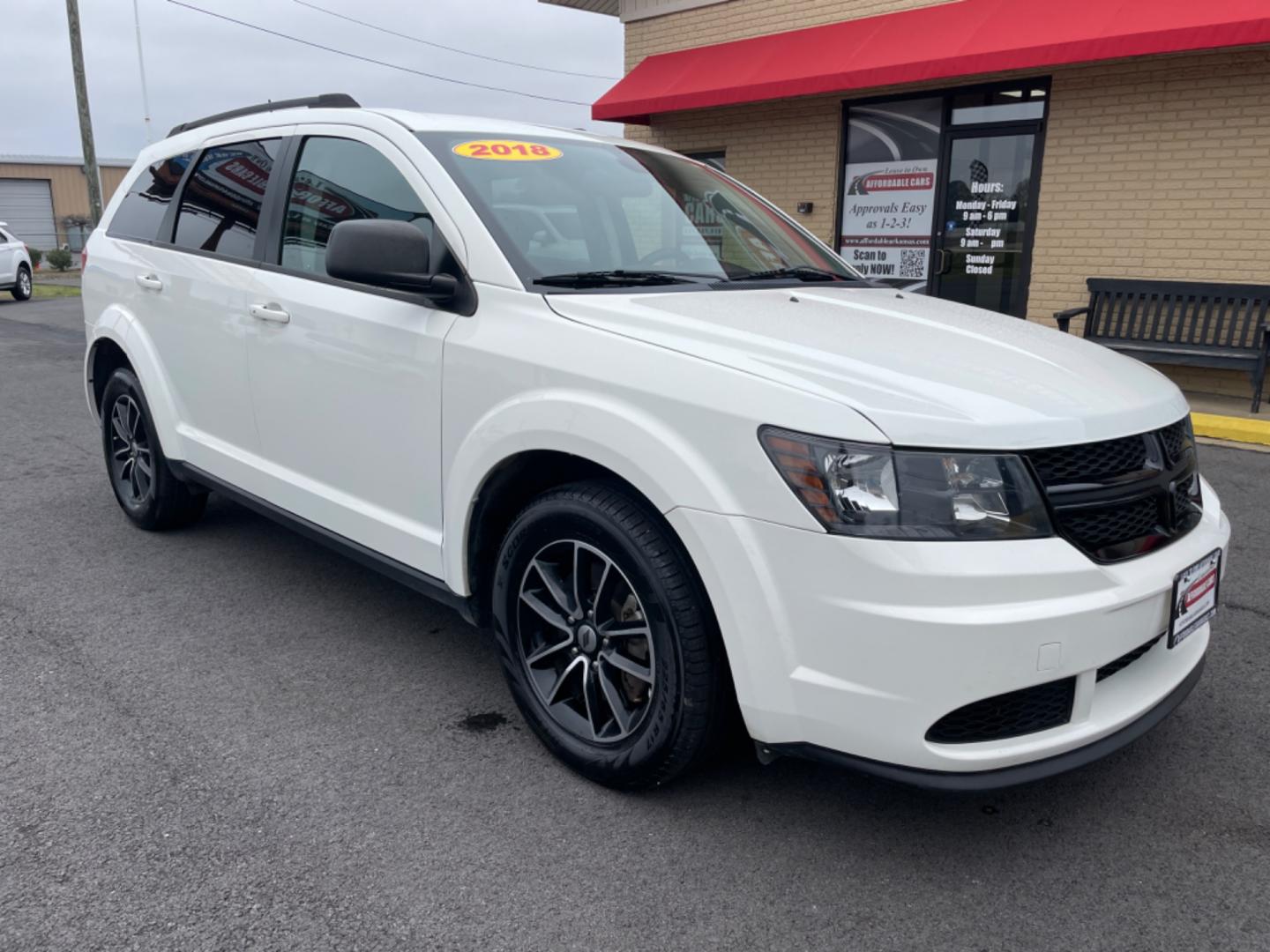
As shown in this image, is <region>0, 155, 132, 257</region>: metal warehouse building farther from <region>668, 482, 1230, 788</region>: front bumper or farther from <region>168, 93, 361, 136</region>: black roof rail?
<region>668, 482, 1230, 788</region>: front bumper

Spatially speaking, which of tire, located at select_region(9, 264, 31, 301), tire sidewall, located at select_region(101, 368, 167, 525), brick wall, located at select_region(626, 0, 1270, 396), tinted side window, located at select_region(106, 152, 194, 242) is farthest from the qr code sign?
tire, located at select_region(9, 264, 31, 301)

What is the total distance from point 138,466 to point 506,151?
2.69m

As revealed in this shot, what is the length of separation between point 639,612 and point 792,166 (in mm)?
9520

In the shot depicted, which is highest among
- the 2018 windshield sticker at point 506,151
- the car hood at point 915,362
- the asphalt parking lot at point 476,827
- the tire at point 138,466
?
the 2018 windshield sticker at point 506,151

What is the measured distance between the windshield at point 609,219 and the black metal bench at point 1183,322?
547 cm

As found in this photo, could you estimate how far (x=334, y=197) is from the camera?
11.3 feet

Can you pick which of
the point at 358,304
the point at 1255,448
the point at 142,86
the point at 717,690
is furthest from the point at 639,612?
the point at 142,86

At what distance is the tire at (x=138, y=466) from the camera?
4.61 m

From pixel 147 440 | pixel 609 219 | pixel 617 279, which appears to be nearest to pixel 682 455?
pixel 617 279

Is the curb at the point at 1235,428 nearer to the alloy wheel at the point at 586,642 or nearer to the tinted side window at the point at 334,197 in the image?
the alloy wheel at the point at 586,642

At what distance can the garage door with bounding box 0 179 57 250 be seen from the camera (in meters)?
43.8

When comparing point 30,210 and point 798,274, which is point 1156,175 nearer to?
point 798,274

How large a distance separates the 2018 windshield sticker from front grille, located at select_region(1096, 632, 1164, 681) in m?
2.29

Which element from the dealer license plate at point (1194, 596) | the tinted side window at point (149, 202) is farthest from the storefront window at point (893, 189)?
the dealer license plate at point (1194, 596)
